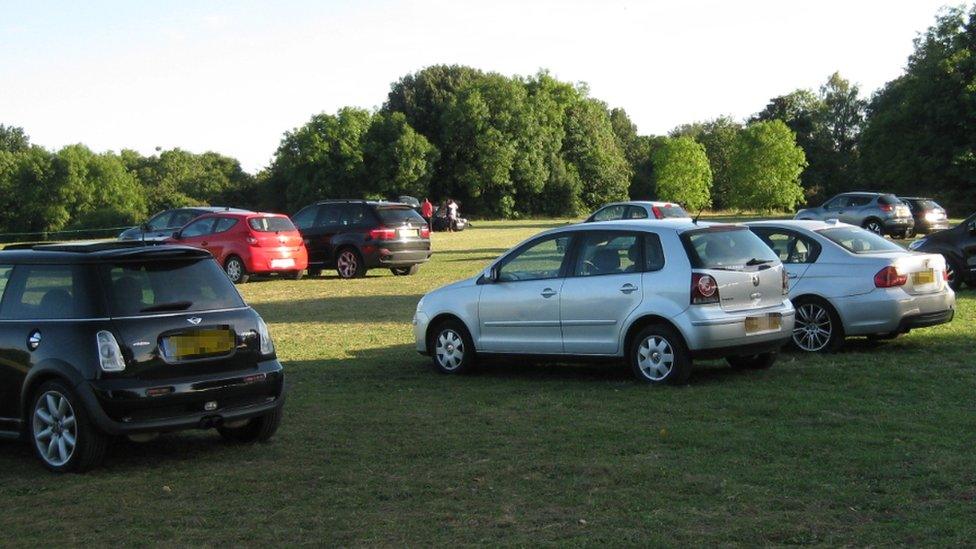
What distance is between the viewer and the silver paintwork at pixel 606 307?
1041cm

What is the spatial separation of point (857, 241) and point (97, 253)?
8.71 meters

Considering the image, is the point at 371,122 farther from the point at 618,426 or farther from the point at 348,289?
the point at 618,426

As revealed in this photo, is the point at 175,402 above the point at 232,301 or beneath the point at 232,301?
beneath

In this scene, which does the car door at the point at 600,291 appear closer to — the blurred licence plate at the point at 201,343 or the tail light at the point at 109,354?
the blurred licence plate at the point at 201,343

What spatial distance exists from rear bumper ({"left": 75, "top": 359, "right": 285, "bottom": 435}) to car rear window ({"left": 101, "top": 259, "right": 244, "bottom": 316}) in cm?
53

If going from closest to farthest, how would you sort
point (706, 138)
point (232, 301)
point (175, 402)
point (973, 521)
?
point (973, 521), point (175, 402), point (232, 301), point (706, 138)

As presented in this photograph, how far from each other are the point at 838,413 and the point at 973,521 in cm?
326

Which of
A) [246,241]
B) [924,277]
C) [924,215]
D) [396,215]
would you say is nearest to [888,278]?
[924,277]

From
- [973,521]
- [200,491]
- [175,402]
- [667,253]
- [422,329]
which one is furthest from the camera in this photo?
[422,329]

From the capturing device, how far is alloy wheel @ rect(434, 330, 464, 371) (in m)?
12.0

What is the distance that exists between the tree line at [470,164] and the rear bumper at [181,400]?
2671 inches

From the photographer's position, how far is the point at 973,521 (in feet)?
19.1

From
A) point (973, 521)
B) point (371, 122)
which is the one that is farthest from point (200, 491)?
point (371, 122)

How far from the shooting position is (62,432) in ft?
25.2
